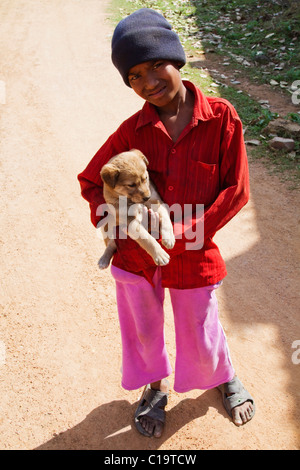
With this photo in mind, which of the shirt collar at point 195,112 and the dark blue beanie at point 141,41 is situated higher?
the dark blue beanie at point 141,41

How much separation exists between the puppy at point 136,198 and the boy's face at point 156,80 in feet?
1.14

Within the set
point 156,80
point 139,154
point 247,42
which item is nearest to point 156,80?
point 156,80

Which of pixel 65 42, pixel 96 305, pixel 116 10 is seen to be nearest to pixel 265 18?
pixel 116 10

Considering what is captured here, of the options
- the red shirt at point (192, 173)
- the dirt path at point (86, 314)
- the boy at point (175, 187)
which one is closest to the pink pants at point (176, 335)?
the boy at point (175, 187)

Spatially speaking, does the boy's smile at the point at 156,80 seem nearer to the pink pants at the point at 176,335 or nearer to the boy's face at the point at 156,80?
the boy's face at the point at 156,80

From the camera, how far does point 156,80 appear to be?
8.10 feet

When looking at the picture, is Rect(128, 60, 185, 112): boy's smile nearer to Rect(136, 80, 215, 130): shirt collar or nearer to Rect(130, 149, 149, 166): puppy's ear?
Rect(136, 80, 215, 130): shirt collar

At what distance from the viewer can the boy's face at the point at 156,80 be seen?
8.08ft

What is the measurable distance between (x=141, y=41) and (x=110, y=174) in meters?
0.77

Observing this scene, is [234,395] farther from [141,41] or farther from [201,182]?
[141,41]

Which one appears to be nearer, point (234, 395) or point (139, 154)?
point (139, 154)

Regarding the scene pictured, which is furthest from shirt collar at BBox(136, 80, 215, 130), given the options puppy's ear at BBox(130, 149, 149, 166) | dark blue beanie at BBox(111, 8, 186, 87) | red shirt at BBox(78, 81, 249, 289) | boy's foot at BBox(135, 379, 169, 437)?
boy's foot at BBox(135, 379, 169, 437)

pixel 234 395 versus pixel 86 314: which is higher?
pixel 234 395

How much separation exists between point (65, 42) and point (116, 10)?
2.90m
